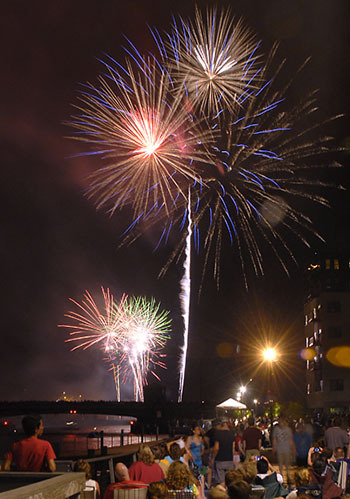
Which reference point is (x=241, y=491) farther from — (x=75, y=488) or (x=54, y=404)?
(x=54, y=404)

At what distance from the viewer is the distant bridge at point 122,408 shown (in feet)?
442

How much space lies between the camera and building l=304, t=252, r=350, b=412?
89312 mm

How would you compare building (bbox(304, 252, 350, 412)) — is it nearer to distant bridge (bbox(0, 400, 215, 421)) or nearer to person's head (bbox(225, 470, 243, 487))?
distant bridge (bbox(0, 400, 215, 421))

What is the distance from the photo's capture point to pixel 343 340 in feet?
301

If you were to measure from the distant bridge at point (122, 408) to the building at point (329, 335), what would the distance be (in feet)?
135

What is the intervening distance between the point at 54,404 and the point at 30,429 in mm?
136769

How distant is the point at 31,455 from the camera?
7746 mm

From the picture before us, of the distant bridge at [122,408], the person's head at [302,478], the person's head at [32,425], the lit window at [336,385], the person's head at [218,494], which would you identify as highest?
the lit window at [336,385]

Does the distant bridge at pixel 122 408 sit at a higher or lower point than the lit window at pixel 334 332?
lower

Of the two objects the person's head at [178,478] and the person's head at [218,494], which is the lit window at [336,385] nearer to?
the person's head at [178,478]

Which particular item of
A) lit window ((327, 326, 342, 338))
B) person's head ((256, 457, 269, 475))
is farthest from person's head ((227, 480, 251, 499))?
lit window ((327, 326, 342, 338))

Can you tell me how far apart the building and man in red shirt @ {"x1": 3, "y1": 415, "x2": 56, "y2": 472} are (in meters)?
84.5

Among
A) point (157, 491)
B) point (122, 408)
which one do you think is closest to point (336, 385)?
point (122, 408)

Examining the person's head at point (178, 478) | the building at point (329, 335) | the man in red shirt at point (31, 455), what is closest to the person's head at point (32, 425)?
the man in red shirt at point (31, 455)
